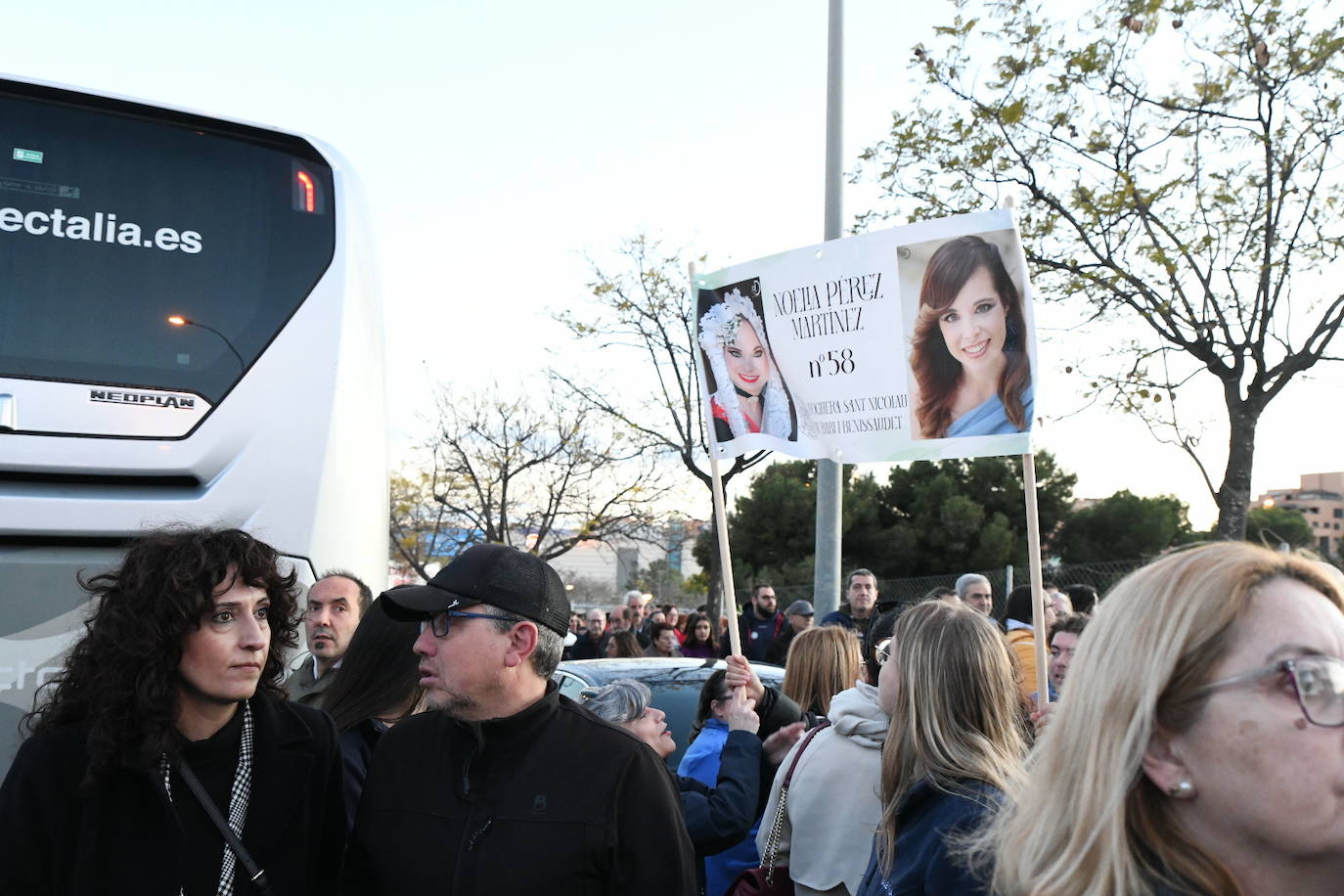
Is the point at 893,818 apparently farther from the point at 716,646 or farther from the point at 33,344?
the point at 716,646

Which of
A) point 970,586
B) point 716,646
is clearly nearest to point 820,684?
point 970,586

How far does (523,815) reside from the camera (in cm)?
283

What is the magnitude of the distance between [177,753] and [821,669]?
3.31 meters

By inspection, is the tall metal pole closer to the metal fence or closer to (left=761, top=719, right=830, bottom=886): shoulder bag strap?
the metal fence

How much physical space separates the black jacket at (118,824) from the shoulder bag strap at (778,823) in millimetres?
1616

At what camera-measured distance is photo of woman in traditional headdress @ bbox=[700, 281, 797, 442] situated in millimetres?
5855

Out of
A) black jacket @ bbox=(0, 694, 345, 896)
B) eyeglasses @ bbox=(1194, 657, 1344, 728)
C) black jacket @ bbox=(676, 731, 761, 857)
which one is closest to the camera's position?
eyeglasses @ bbox=(1194, 657, 1344, 728)

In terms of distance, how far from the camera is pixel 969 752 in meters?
3.03

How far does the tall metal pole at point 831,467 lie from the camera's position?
1061 centimetres

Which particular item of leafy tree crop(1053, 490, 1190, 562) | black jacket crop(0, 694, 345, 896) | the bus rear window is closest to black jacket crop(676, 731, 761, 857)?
black jacket crop(0, 694, 345, 896)

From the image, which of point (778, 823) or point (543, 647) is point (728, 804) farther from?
point (543, 647)

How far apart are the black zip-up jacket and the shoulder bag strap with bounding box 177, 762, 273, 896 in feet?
0.85

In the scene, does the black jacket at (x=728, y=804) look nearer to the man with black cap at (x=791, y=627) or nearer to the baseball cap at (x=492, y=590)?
the baseball cap at (x=492, y=590)

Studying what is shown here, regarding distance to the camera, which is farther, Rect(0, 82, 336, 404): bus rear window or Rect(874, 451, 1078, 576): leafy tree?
Rect(874, 451, 1078, 576): leafy tree
